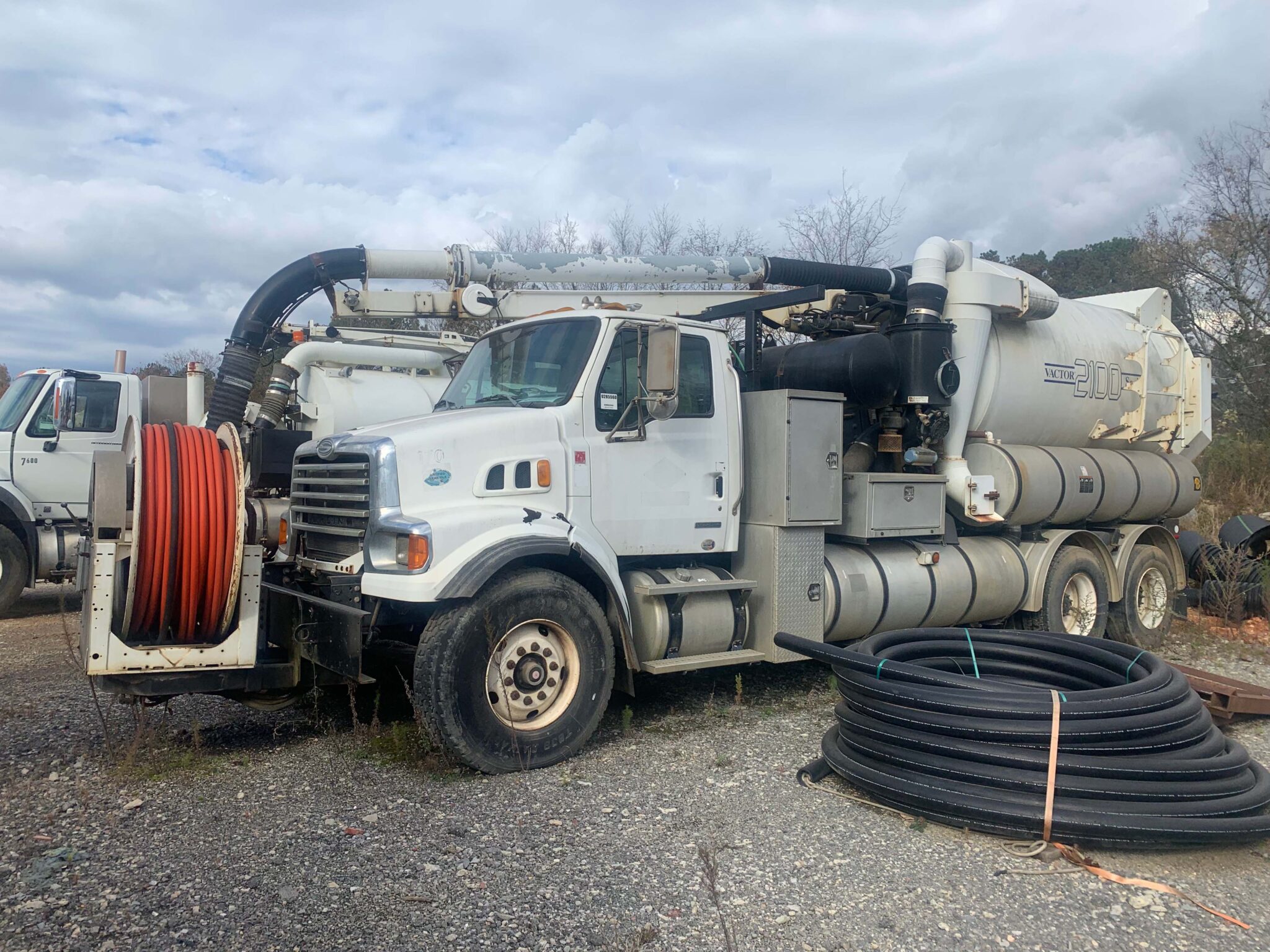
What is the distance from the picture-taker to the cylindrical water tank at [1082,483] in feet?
27.0

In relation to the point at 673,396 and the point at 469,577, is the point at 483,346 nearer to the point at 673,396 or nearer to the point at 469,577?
the point at 673,396

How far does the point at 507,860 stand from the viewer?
411cm

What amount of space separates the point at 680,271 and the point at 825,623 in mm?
3262

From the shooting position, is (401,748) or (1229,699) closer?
(401,748)

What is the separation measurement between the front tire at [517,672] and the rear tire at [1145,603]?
609 cm

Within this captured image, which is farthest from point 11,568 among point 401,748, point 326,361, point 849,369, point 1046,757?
point 1046,757

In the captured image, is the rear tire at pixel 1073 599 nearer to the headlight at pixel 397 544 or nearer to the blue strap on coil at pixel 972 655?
the blue strap on coil at pixel 972 655

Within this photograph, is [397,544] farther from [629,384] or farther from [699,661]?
[699,661]

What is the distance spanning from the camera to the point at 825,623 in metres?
7.00

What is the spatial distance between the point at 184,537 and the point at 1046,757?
430 centimetres

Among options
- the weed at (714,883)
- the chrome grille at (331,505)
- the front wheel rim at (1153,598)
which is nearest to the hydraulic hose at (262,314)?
the chrome grille at (331,505)

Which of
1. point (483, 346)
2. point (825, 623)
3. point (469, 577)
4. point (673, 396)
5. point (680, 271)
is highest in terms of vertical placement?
point (680, 271)

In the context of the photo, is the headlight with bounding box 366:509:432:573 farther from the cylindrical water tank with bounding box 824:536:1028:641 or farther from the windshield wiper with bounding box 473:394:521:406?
the cylindrical water tank with bounding box 824:536:1028:641

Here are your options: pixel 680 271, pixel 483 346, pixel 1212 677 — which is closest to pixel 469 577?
pixel 483 346
